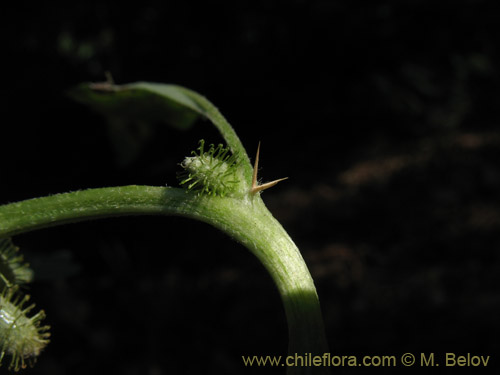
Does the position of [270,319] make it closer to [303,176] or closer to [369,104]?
[303,176]

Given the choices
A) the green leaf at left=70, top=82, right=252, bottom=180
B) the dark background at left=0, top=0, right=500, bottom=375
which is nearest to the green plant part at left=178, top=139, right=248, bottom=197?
the green leaf at left=70, top=82, right=252, bottom=180

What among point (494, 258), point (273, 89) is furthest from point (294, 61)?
point (494, 258)

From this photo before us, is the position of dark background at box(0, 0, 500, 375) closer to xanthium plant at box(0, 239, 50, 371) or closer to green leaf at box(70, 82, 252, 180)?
green leaf at box(70, 82, 252, 180)

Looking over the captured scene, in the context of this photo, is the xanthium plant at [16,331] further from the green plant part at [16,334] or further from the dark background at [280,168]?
the dark background at [280,168]

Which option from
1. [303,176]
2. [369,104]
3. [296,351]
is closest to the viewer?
[296,351]

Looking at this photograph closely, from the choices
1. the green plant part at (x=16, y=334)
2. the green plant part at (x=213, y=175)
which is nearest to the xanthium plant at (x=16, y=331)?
the green plant part at (x=16, y=334)

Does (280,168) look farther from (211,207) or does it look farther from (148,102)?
(211,207)
